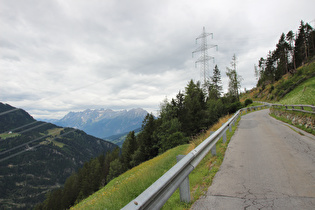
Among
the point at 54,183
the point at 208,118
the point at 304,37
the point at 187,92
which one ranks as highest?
the point at 304,37

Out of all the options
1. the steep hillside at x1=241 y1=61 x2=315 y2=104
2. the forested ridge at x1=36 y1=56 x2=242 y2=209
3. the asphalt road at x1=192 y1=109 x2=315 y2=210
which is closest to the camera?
the asphalt road at x1=192 y1=109 x2=315 y2=210

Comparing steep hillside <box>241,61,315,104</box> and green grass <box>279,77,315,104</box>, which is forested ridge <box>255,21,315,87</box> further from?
green grass <box>279,77,315,104</box>

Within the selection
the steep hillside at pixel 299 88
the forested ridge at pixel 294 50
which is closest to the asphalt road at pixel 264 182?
the steep hillside at pixel 299 88

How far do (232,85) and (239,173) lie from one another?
175 feet

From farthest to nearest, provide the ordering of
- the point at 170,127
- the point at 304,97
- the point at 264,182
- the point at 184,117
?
the point at 184,117, the point at 170,127, the point at 304,97, the point at 264,182

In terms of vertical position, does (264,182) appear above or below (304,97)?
below

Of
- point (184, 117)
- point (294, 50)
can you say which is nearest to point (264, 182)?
point (184, 117)

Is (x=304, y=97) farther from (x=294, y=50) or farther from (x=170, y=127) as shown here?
(x=294, y=50)

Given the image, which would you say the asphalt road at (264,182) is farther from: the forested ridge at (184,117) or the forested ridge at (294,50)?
the forested ridge at (294,50)

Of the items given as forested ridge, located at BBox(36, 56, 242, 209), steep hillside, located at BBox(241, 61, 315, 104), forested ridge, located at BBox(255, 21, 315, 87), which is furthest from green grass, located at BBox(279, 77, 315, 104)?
forested ridge, located at BBox(255, 21, 315, 87)

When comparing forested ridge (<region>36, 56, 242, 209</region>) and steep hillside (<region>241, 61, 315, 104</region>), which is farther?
forested ridge (<region>36, 56, 242, 209</region>)

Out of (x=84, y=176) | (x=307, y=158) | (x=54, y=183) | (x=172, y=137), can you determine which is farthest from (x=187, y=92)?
(x=54, y=183)

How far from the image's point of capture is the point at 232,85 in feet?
172

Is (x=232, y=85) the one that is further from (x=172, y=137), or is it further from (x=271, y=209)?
(x=271, y=209)
